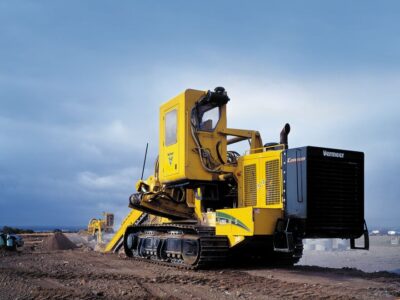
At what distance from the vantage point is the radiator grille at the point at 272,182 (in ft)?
39.0

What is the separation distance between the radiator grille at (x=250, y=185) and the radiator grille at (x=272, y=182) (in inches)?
18.7

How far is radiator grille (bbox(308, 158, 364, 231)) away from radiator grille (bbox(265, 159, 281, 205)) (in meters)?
0.95

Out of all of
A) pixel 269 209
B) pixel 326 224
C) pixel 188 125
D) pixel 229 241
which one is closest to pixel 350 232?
pixel 326 224

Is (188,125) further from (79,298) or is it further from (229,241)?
(79,298)

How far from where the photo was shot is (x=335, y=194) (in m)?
11.4

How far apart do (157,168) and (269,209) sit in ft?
17.9

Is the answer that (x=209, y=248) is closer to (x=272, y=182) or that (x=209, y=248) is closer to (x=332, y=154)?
(x=272, y=182)

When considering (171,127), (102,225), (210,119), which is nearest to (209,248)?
(210,119)

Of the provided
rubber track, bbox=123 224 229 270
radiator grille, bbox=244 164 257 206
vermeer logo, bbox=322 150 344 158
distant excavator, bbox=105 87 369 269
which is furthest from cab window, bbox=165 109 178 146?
vermeer logo, bbox=322 150 344 158

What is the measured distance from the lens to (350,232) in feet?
38.0

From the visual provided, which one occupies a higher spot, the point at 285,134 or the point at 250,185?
the point at 285,134

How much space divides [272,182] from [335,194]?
4.78ft

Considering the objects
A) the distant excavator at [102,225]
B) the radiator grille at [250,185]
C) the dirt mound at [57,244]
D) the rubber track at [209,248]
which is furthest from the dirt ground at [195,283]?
the dirt mound at [57,244]

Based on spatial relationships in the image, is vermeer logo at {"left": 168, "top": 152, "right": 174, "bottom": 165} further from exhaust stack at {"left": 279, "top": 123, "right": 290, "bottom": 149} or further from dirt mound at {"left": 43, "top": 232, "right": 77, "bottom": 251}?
dirt mound at {"left": 43, "top": 232, "right": 77, "bottom": 251}
